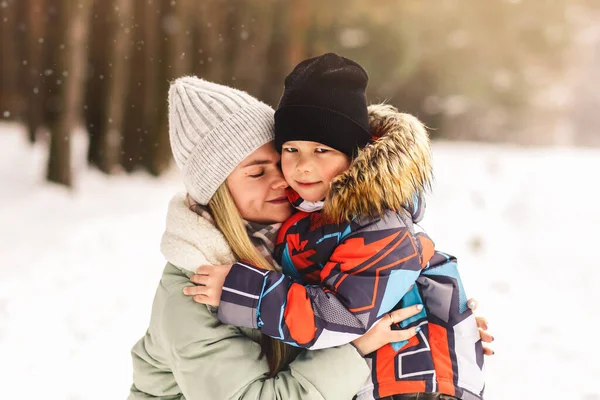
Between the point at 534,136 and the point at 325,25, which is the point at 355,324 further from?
the point at 534,136

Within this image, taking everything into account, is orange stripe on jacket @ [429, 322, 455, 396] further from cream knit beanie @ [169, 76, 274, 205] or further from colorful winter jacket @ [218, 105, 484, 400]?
cream knit beanie @ [169, 76, 274, 205]

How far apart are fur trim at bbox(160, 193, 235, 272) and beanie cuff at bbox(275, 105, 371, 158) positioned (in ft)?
1.23

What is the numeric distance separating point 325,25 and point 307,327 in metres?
9.59

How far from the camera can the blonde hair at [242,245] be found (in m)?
1.79

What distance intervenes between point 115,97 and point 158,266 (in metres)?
3.97

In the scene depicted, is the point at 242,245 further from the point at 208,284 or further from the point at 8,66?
the point at 8,66

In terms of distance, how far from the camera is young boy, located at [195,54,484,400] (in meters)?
1.60

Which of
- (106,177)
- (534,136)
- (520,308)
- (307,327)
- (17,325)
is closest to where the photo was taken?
(307,327)

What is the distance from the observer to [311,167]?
176 cm

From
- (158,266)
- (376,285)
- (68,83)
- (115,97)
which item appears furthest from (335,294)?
(115,97)

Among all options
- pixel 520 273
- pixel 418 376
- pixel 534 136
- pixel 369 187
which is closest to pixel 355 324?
pixel 418 376

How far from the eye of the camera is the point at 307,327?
1581 mm

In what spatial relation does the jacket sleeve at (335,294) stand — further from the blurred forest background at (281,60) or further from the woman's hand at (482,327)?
the blurred forest background at (281,60)

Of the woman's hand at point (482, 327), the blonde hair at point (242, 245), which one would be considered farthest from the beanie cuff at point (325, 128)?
the woman's hand at point (482, 327)
